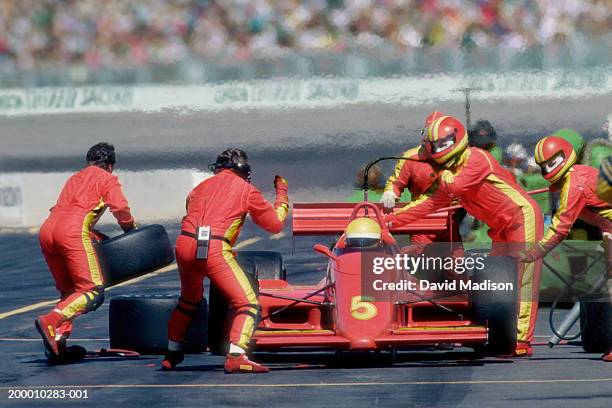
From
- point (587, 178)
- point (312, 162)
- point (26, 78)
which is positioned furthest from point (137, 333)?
point (26, 78)

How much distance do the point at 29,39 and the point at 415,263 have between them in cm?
1650

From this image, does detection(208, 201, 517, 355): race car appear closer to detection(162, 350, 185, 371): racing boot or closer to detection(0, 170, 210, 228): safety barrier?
detection(162, 350, 185, 371): racing boot

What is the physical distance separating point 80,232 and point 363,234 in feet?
6.45

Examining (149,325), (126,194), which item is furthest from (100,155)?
(126,194)

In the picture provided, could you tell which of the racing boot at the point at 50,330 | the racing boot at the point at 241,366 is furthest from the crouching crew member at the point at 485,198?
the racing boot at the point at 50,330

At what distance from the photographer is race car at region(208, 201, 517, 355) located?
9.24 metres

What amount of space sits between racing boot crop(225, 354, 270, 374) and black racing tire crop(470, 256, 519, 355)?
4.61 feet

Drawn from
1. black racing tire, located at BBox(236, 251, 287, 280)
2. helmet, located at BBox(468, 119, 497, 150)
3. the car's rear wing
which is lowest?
black racing tire, located at BBox(236, 251, 287, 280)

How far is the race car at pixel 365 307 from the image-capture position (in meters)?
9.24

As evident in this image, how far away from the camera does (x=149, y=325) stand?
34.0 ft

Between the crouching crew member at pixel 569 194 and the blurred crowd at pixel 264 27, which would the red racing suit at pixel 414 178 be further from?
the blurred crowd at pixel 264 27

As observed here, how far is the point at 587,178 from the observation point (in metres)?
9.84

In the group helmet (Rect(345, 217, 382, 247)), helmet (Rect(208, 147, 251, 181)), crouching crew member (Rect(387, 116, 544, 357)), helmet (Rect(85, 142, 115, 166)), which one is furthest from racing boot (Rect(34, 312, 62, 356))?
crouching crew member (Rect(387, 116, 544, 357))

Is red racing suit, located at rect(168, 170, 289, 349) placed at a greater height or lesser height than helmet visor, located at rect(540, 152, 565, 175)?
lesser
